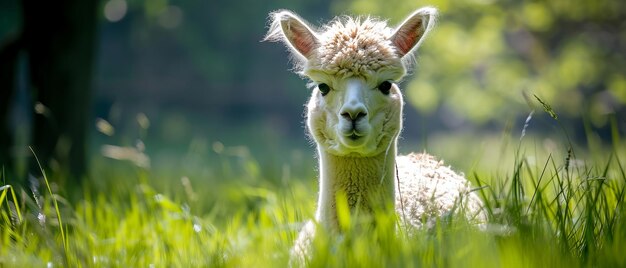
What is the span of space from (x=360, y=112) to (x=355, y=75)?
28 cm

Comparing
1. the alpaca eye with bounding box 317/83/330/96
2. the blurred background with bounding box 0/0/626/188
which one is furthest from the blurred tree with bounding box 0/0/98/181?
the alpaca eye with bounding box 317/83/330/96

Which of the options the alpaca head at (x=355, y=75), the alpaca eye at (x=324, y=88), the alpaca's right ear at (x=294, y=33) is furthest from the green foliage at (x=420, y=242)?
the alpaca's right ear at (x=294, y=33)

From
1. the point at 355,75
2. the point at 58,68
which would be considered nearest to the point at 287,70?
the point at 58,68

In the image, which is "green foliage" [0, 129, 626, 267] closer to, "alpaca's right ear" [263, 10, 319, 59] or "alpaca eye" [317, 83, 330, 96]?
"alpaca eye" [317, 83, 330, 96]

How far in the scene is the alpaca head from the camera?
4094 mm

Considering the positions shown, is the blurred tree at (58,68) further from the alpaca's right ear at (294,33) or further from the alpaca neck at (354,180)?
the alpaca neck at (354,180)

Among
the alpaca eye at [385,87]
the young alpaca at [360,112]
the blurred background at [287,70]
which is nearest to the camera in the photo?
the young alpaca at [360,112]

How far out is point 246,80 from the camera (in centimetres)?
3925

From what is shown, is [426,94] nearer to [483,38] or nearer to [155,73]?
[483,38]

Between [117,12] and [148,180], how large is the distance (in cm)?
1349

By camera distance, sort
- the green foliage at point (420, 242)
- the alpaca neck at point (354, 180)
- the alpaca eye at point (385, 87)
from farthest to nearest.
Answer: the alpaca eye at point (385, 87)
the alpaca neck at point (354, 180)
the green foliage at point (420, 242)

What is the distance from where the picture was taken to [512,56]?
16.6 m

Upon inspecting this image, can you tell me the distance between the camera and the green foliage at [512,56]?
1268 centimetres

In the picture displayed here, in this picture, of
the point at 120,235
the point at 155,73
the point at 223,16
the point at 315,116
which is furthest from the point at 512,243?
the point at 155,73
